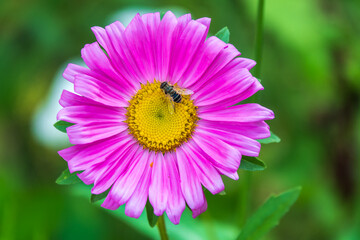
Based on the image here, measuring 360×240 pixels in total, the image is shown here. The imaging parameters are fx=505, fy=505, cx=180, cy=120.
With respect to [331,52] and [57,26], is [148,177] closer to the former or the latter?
[331,52]

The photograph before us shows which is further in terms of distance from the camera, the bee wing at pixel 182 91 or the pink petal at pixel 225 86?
the bee wing at pixel 182 91

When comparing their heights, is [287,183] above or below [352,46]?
below

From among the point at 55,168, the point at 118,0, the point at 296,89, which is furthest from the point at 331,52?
the point at 55,168

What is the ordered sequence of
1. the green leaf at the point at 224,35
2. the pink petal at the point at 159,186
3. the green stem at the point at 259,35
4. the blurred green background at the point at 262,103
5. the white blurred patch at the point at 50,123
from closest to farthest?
the pink petal at the point at 159,186
the green leaf at the point at 224,35
the green stem at the point at 259,35
the blurred green background at the point at 262,103
the white blurred patch at the point at 50,123

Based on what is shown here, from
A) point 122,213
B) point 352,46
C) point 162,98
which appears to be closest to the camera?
point 162,98

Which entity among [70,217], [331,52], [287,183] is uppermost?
[331,52]

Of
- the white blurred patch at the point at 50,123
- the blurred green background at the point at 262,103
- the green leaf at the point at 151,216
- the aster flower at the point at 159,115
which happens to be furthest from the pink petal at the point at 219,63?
the white blurred patch at the point at 50,123

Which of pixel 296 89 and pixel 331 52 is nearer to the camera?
pixel 331 52

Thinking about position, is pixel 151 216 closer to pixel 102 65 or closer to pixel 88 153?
pixel 88 153

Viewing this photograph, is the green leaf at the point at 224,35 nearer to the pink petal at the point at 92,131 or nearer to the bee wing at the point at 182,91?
the bee wing at the point at 182,91
